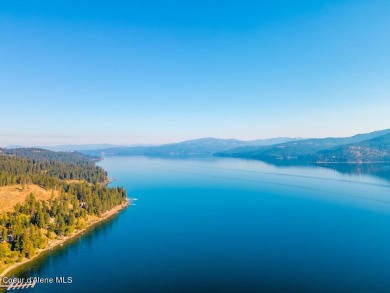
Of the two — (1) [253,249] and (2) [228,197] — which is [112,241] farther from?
(2) [228,197]

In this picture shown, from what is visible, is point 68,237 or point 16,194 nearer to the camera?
point 68,237

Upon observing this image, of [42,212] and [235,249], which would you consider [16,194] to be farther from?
[235,249]

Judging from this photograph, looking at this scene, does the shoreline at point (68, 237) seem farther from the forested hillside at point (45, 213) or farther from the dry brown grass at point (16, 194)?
the dry brown grass at point (16, 194)

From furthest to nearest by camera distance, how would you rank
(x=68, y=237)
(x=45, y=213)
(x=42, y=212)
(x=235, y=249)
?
(x=45, y=213) < (x=42, y=212) < (x=68, y=237) < (x=235, y=249)

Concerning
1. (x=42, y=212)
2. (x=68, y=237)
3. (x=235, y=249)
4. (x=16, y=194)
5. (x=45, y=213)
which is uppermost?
(x=16, y=194)

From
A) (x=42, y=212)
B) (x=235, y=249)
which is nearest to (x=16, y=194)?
(x=42, y=212)

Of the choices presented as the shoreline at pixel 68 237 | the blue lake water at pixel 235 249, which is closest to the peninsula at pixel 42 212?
the shoreline at pixel 68 237

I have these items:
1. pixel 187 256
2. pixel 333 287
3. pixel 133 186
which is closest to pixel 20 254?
pixel 187 256
